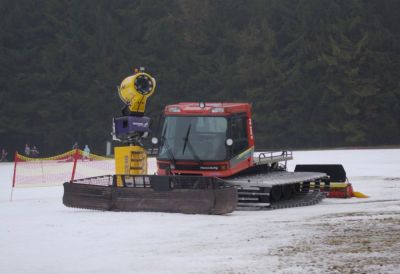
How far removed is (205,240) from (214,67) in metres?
60.1

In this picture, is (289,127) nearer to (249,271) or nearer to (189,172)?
(189,172)

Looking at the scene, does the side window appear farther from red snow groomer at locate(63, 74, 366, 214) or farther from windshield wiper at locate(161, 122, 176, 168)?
windshield wiper at locate(161, 122, 176, 168)

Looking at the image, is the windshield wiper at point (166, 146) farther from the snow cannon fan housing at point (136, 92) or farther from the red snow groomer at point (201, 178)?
the snow cannon fan housing at point (136, 92)

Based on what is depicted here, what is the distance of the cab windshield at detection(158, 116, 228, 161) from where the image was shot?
64.2ft

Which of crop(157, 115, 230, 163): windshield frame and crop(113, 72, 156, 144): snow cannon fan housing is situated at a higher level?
crop(113, 72, 156, 144): snow cannon fan housing

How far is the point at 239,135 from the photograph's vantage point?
20188 mm

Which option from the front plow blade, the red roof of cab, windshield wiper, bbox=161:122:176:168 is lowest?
the front plow blade

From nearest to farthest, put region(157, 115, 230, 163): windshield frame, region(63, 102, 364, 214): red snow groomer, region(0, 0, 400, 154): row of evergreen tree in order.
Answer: region(63, 102, 364, 214): red snow groomer, region(157, 115, 230, 163): windshield frame, region(0, 0, 400, 154): row of evergreen tree

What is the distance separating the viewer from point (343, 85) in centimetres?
6812

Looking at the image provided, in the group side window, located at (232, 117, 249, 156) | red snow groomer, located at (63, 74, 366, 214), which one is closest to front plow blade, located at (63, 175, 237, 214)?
red snow groomer, located at (63, 74, 366, 214)

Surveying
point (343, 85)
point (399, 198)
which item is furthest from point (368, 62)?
point (399, 198)

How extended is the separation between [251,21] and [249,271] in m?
65.3

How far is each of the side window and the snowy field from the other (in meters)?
2.02

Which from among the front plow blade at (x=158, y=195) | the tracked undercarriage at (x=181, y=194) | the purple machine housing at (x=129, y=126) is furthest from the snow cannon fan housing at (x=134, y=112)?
the front plow blade at (x=158, y=195)
